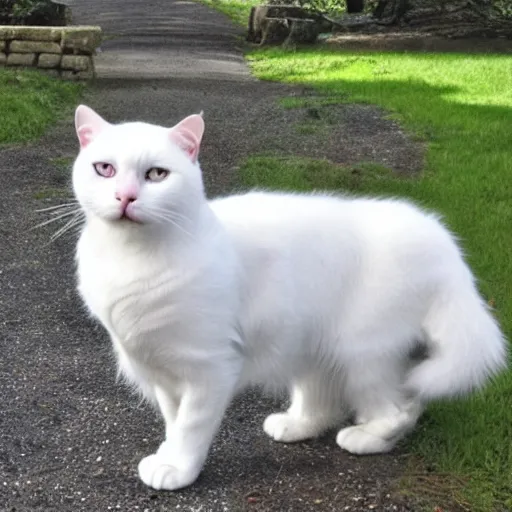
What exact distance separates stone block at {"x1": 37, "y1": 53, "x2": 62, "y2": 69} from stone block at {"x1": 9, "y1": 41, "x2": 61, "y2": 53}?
54 millimetres

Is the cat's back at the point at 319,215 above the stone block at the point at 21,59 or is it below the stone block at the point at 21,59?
above

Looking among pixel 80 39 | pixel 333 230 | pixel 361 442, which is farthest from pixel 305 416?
pixel 80 39

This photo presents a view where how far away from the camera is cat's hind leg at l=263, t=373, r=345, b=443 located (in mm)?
3012

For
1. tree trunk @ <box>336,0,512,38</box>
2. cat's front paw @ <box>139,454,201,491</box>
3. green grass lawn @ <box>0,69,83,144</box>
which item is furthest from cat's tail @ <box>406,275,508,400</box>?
tree trunk @ <box>336,0,512,38</box>

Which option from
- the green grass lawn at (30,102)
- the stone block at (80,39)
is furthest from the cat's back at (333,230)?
the stone block at (80,39)

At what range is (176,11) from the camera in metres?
21.1

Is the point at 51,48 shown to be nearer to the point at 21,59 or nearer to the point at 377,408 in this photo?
the point at 21,59

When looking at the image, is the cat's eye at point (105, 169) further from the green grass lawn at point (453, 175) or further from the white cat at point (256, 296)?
the green grass lawn at point (453, 175)

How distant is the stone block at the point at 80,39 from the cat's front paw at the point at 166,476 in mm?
8160

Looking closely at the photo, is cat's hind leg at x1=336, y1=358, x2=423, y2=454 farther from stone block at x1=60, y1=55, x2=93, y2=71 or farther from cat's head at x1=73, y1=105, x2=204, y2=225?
stone block at x1=60, y1=55, x2=93, y2=71

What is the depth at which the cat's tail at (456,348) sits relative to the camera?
269cm

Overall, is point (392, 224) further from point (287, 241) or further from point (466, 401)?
point (466, 401)

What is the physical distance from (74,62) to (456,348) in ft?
27.8

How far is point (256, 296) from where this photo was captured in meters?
2.65
